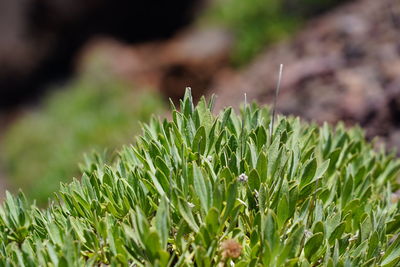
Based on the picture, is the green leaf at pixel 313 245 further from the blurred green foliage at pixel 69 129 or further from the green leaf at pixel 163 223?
the blurred green foliage at pixel 69 129

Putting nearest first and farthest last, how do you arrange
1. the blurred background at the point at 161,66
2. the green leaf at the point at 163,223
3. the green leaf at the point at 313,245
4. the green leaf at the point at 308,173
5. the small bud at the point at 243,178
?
the green leaf at the point at 163,223, the green leaf at the point at 313,245, the small bud at the point at 243,178, the green leaf at the point at 308,173, the blurred background at the point at 161,66

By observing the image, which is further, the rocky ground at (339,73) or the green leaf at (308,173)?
the rocky ground at (339,73)

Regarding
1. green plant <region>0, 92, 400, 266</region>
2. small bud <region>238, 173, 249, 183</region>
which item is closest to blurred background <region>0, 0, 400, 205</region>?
green plant <region>0, 92, 400, 266</region>

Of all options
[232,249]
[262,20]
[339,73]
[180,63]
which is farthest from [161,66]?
[232,249]

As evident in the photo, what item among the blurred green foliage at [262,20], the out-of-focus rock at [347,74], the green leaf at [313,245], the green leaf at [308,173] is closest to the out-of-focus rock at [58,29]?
the blurred green foliage at [262,20]

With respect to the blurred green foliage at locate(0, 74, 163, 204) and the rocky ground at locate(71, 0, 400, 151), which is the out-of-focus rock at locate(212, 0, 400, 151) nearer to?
the rocky ground at locate(71, 0, 400, 151)

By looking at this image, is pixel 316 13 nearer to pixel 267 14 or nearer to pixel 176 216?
pixel 267 14

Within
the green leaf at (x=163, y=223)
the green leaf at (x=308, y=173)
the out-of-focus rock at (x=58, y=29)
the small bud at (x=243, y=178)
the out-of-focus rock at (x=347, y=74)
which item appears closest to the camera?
the green leaf at (x=163, y=223)
